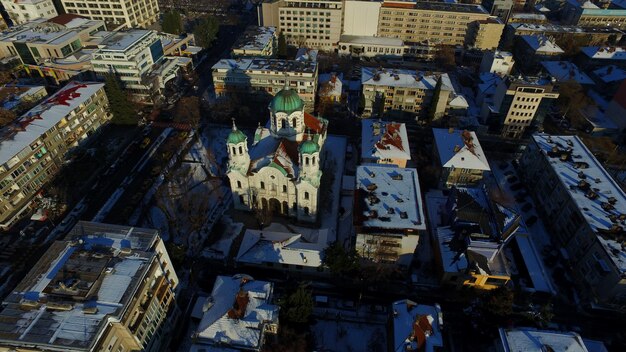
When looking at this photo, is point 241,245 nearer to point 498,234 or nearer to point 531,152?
point 498,234

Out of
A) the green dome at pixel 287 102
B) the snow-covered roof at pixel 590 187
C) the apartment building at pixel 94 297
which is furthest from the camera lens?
the green dome at pixel 287 102

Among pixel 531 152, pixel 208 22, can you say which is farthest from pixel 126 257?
pixel 208 22

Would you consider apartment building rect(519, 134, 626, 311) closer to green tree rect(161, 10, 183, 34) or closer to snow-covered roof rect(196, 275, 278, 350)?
snow-covered roof rect(196, 275, 278, 350)

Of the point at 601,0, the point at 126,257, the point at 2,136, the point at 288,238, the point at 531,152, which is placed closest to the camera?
the point at 126,257

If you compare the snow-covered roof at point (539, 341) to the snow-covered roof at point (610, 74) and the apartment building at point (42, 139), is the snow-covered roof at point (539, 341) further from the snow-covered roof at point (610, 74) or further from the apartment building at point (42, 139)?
the snow-covered roof at point (610, 74)

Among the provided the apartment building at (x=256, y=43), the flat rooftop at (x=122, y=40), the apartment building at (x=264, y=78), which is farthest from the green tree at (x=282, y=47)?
the flat rooftop at (x=122, y=40)

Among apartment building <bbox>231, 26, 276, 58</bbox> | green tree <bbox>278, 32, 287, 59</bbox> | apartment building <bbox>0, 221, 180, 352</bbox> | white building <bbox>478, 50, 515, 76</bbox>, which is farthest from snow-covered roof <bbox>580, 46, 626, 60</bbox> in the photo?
apartment building <bbox>0, 221, 180, 352</bbox>

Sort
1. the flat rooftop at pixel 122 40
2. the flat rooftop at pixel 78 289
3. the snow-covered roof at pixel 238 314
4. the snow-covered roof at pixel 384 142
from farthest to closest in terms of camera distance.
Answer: the flat rooftop at pixel 122 40
the snow-covered roof at pixel 384 142
the snow-covered roof at pixel 238 314
the flat rooftop at pixel 78 289

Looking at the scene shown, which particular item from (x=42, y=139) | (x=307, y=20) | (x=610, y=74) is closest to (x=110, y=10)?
(x=307, y=20)
